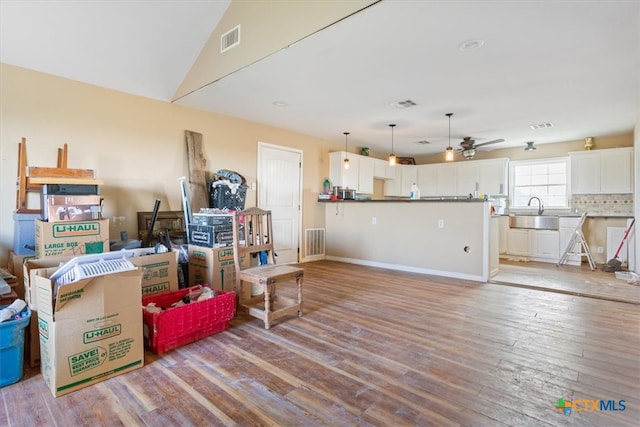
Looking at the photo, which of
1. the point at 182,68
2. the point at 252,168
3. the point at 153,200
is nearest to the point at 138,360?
the point at 153,200

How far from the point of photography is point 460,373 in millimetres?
1977

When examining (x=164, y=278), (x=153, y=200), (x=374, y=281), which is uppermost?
(x=153, y=200)

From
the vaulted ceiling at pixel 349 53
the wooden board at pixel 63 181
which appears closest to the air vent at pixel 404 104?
the vaulted ceiling at pixel 349 53

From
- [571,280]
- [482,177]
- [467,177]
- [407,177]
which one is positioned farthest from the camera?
[407,177]

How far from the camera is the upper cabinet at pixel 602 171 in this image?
18.3 ft

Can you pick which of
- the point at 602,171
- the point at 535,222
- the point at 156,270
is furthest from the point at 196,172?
the point at 602,171

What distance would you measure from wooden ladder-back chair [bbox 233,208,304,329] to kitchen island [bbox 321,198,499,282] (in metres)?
2.65

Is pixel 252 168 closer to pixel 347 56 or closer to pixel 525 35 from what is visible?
pixel 347 56

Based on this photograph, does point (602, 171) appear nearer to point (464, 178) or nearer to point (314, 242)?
point (464, 178)

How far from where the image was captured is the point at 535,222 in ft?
20.5

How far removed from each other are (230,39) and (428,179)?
20.0 ft

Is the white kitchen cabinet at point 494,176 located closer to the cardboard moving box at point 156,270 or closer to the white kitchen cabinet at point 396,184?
the white kitchen cabinet at point 396,184

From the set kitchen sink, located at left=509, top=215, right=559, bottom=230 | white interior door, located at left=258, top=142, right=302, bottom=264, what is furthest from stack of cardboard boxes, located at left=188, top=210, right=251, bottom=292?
kitchen sink, located at left=509, top=215, right=559, bottom=230

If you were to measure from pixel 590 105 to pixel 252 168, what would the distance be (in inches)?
191
